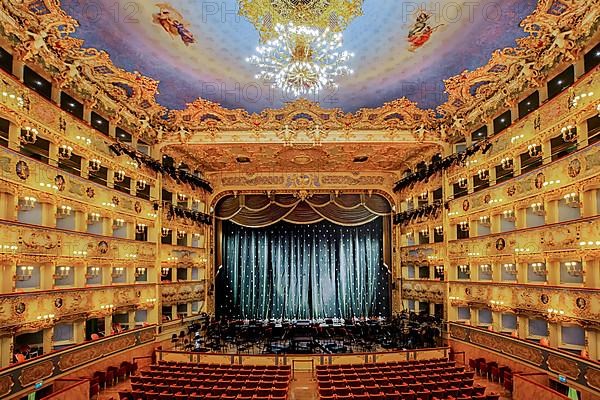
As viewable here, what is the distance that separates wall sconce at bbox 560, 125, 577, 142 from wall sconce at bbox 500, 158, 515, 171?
3.19 metres

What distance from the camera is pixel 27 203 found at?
45.2 ft

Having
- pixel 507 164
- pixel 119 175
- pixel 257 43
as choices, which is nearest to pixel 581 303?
pixel 507 164

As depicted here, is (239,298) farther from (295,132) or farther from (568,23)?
(568,23)

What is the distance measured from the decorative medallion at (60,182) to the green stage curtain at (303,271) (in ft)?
51.8

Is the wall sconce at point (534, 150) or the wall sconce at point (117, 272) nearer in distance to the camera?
the wall sconce at point (534, 150)

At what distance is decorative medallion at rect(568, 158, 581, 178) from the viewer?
1342 cm

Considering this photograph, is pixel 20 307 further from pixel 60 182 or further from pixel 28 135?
pixel 28 135

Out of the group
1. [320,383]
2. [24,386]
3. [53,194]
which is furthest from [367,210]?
[24,386]

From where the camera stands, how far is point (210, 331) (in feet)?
82.0

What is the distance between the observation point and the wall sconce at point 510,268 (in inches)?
672

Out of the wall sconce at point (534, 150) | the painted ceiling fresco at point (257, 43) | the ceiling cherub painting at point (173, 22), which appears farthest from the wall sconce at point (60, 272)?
the wall sconce at point (534, 150)

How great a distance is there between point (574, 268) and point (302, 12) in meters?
11.3

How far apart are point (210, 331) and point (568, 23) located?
2121 cm

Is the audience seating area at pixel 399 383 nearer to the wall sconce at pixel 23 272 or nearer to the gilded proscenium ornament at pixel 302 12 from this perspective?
the wall sconce at pixel 23 272
